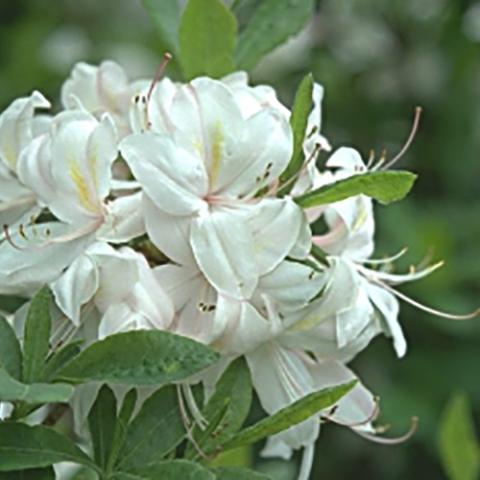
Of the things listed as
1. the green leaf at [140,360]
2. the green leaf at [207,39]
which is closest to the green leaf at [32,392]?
the green leaf at [140,360]

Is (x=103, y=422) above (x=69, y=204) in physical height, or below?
below

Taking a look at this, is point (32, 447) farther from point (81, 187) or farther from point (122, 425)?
point (81, 187)

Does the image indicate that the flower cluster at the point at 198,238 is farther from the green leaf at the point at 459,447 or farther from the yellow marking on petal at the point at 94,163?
the green leaf at the point at 459,447

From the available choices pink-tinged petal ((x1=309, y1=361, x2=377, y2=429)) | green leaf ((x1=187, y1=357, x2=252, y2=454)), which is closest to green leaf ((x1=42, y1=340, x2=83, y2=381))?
green leaf ((x1=187, y1=357, x2=252, y2=454))

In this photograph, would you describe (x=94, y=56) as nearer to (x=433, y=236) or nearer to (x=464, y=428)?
(x=433, y=236)

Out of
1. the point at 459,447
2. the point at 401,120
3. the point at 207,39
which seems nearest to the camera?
the point at 207,39

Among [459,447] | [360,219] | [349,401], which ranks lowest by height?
[459,447]

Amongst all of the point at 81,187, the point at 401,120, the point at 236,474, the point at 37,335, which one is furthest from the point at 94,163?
the point at 401,120
